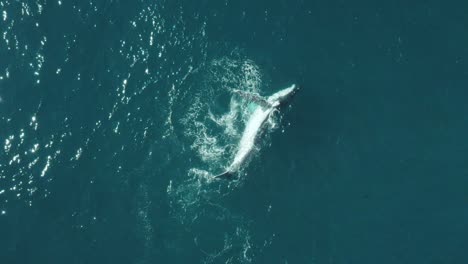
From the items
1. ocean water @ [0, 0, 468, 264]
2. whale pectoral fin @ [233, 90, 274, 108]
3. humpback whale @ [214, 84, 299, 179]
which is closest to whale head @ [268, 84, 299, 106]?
humpback whale @ [214, 84, 299, 179]

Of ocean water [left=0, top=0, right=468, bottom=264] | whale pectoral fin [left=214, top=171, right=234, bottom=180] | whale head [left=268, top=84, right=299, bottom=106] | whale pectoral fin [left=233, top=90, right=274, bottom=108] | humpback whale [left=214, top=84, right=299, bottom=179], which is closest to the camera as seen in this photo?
ocean water [left=0, top=0, right=468, bottom=264]

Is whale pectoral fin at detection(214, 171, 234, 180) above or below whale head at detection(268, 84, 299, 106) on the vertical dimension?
below

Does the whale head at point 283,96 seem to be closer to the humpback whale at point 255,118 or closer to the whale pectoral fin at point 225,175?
the humpback whale at point 255,118

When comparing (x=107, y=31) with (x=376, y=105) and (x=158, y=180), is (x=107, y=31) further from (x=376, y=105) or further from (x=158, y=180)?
(x=376, y=105)

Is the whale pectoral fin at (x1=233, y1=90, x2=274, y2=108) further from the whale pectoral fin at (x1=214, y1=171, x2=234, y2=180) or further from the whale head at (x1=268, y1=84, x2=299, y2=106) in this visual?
the whale pectoral fin at (x1=214, y1=171, x2=234, y2=180)

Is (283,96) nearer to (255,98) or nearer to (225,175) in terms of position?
(255,98)

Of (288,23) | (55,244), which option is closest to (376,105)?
(288,23)

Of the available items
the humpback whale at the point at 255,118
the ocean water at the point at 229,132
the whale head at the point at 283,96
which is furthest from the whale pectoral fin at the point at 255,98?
the ocean water at the point at 229,132
